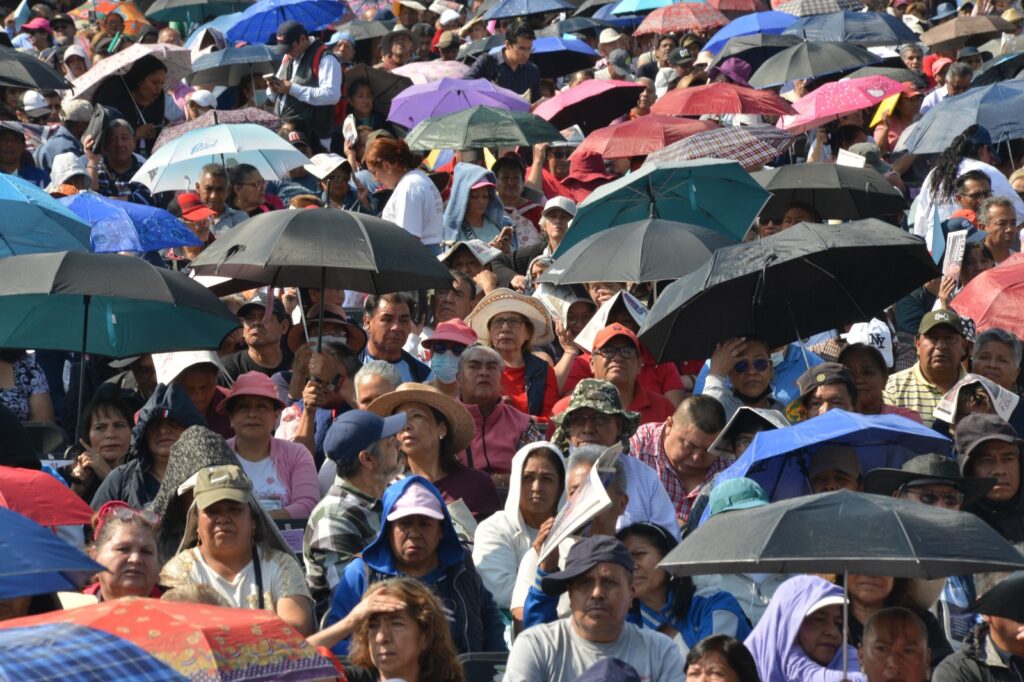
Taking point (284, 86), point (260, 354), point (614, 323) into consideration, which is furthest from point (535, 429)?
point (284, 86)

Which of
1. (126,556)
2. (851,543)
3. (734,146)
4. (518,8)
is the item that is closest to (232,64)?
(518,8)

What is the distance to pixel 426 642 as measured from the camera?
716 centimetres

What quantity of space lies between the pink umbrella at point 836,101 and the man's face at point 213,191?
4903 mm

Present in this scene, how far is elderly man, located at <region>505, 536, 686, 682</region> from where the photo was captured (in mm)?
7285

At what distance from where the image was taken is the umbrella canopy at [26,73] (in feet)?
49.3

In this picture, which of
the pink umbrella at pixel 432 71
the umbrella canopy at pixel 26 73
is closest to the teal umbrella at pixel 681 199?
the umbrella canopy at pixel 26 73

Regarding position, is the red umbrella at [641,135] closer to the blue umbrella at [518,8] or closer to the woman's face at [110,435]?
the woman's face at [110,435]

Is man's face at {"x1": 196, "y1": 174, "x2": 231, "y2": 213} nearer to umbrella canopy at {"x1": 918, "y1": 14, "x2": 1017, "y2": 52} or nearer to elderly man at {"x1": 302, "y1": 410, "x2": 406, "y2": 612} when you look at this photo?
elderly man at {"x1": 302, "y1": 410, "x2": 406, "y2": 612}

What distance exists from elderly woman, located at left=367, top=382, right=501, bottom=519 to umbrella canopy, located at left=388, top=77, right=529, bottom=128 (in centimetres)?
719

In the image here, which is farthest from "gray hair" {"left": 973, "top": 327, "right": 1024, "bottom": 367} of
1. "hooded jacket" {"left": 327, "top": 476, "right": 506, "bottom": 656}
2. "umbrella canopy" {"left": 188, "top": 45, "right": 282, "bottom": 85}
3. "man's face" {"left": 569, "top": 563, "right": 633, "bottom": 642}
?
"umbrella canopy" {"left": 188, "top": 45, "right": 282, "bottom": 85}

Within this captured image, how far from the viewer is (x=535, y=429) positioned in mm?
10328

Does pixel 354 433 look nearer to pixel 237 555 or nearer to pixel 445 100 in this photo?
pixel 237 555

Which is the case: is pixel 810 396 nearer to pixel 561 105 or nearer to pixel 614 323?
pixel 614 323

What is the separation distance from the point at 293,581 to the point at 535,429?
2.71 metres
